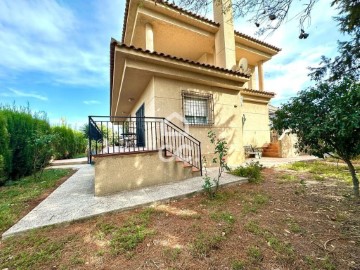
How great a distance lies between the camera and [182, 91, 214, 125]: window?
6.86 metres

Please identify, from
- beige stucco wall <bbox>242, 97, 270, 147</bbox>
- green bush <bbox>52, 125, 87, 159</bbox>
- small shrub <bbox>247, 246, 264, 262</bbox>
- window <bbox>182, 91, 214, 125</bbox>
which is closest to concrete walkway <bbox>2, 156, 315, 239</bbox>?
small shrub <bbox>247, 246, 264, 262</bbox>

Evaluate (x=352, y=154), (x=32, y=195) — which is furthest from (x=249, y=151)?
(x=32, y=195)

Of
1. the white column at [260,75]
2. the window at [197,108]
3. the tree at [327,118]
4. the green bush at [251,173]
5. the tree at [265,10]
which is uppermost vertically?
the white column at [260,75]

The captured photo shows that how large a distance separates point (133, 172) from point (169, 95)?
3.32m

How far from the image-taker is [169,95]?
6.38 m

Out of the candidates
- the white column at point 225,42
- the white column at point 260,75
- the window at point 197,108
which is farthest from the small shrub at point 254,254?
the white column at point 260,75

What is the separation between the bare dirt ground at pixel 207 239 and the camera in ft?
6.38

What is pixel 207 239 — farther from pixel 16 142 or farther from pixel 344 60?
pixel 16 142

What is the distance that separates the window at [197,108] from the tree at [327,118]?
11.2ft

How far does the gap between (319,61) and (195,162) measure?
21.0ft

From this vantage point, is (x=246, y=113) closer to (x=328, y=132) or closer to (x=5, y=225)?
(x=328, y=132)

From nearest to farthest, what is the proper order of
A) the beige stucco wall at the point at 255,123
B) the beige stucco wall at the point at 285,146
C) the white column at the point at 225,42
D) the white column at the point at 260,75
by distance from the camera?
the white column at the point at 225,42, the beige stucco wall at the point at 285,146, the beige stucco wall at the point at 255,123, the white column at the point at 260,75

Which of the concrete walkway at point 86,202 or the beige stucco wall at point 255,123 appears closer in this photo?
the concrete walkway at point 86,202

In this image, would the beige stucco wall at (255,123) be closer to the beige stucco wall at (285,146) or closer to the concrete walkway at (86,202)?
the beige stucco wall at (285,146)
